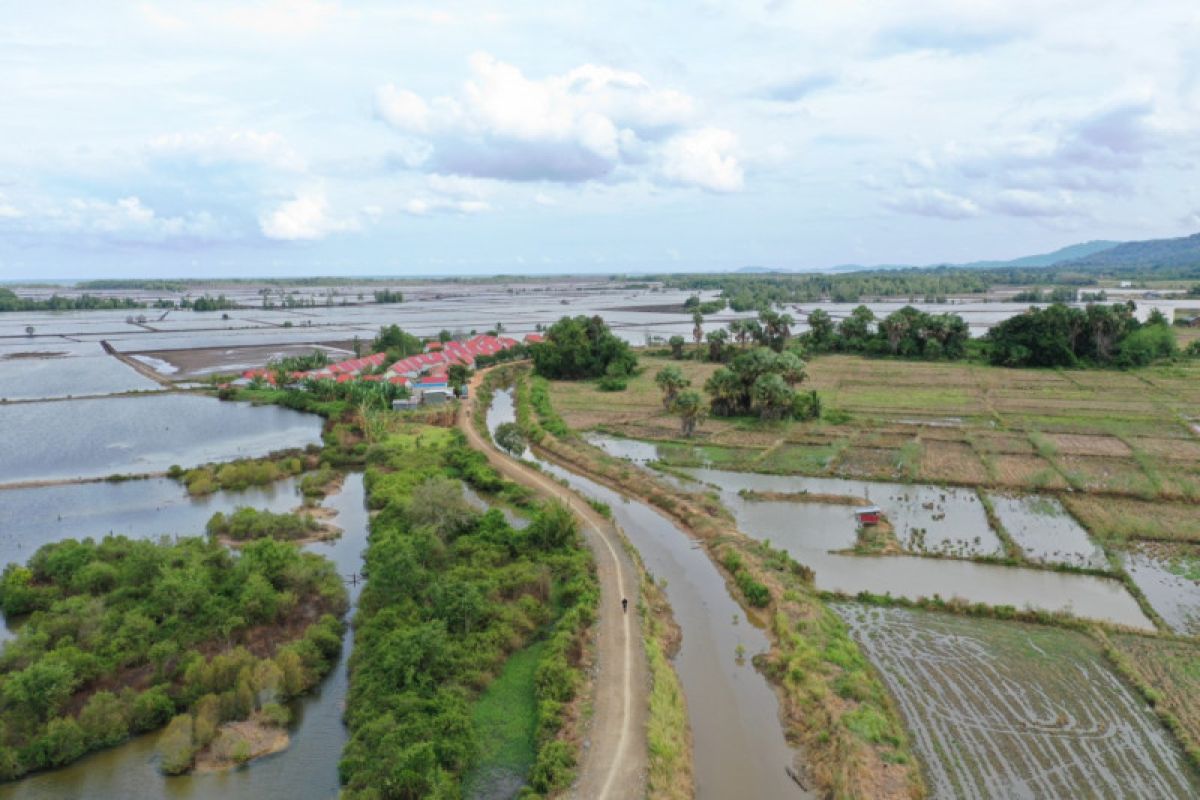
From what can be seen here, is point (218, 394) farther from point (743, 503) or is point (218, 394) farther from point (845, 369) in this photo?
point (845, 369)

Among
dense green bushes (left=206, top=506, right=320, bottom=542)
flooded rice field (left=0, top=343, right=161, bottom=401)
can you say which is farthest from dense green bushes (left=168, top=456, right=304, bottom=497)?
flooded rice field (left=0, top=343, right=161, bottom=401)

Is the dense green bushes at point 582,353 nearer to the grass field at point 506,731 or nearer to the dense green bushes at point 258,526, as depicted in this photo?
the dense green bushes at point 258,526

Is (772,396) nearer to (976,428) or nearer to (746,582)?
(976,428)

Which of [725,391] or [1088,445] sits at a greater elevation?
[725,391]

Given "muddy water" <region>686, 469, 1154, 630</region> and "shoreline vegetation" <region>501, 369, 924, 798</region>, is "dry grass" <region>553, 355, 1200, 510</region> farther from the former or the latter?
"shoreline vegetation" <region>501, 369, 924, 798</region>

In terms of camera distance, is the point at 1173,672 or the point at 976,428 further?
the point at 976,428

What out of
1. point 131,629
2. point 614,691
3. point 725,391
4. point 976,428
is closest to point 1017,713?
point 614,691
